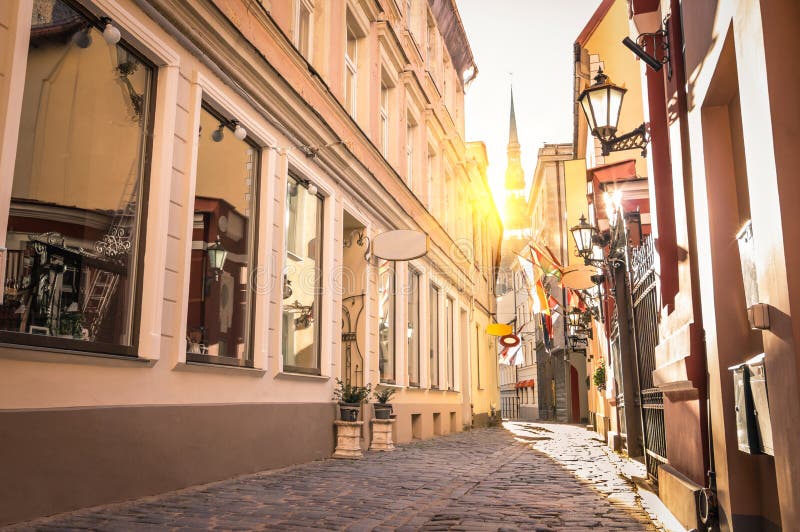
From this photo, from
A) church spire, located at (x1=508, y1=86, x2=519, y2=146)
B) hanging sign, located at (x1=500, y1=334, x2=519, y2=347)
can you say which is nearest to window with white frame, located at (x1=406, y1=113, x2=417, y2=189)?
hanging sign, located at (x1=500, y1=334, x2=519, y2=347)

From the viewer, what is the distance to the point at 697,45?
462 centimetres

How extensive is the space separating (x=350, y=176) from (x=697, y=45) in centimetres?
778

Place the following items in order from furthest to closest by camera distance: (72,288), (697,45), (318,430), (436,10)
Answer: (436,10) → (318,430) → (72,288) → (697,45)

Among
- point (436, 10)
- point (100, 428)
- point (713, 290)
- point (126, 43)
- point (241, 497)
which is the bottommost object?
point (241, 497)

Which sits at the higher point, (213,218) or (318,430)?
(213,218)

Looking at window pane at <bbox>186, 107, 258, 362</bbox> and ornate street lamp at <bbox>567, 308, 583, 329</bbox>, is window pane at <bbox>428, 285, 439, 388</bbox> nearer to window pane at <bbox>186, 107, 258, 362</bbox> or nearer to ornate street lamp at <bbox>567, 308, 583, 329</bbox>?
ornate street lamp at <bbox>567, 308, 583, 329</bbox>

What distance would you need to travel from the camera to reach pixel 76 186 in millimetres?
5621

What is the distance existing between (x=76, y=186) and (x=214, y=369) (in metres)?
2.36

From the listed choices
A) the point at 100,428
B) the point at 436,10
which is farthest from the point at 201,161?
the point at 436,10

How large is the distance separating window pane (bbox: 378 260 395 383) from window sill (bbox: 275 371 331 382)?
131 inches

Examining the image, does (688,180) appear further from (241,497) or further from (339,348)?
(339,348)

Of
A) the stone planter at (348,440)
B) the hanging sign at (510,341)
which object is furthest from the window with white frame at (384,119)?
the hanging sign at (510,341)

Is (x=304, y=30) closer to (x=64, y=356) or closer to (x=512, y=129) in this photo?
(x=64, y=356)

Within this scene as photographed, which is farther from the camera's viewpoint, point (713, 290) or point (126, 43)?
point (126, 43)
